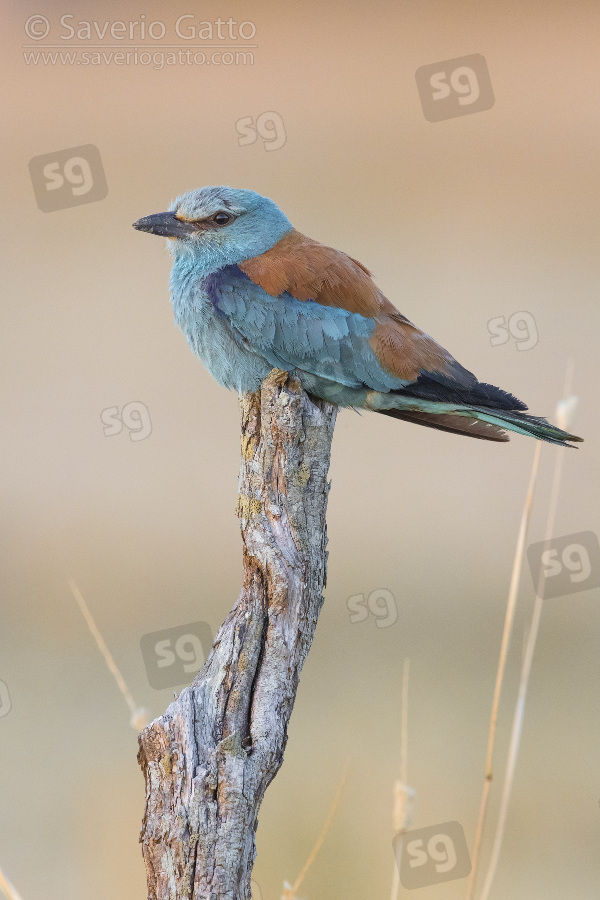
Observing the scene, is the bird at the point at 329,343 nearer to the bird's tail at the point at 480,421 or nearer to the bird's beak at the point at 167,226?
the bird's tail at the point at 480,421

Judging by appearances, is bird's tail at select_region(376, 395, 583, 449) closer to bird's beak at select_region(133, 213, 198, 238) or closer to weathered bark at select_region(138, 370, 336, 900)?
weathered bark at select_region(138, 370, 336, 900)

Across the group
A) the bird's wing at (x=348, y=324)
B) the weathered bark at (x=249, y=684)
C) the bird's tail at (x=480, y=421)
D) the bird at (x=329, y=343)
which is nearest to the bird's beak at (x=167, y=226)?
the bird at (x=329, y=343)

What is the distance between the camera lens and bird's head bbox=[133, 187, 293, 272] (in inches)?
161

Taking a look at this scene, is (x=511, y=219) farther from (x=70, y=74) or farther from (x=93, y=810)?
(x=93, y=810)

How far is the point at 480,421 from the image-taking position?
3.92 meters

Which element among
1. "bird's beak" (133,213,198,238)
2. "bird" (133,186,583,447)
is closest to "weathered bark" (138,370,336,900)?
"bird" (133,186,583,447)

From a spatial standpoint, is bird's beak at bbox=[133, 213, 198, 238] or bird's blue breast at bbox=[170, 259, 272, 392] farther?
bird's beak at bbox=[133, 213, 198, 238]

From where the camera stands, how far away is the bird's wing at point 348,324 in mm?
3793

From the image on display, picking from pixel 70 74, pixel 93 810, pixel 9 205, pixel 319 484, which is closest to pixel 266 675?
pixel 319 484

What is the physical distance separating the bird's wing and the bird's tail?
0.37 ft

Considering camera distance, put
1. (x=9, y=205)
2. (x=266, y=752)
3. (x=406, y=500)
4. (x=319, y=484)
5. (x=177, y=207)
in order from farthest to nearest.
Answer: (x=9, y=205)
(x=406, y=500)
(x=177, y=207)
(x=319, y=484)
(x=266, y=752)

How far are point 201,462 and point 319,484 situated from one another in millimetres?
4148

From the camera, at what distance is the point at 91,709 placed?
596cm

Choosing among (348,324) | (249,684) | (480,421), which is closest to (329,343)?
(348,324)
